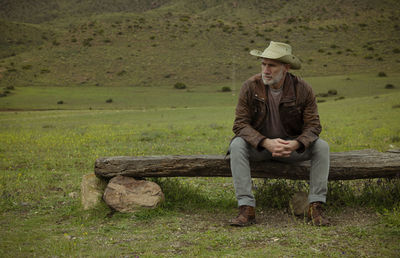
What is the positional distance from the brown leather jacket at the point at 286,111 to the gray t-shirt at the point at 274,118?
0.20 ft

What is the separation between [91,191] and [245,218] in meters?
2.43

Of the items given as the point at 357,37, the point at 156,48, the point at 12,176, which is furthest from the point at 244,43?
the point at 12,176

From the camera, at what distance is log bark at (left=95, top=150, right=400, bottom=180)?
231 inches

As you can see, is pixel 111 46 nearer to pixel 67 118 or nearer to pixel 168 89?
pixel 168 89

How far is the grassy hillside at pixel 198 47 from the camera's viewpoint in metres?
52.5

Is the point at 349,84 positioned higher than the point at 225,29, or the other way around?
the point at 225,29

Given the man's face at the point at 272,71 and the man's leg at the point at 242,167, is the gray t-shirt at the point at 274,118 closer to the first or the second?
the man's face at the point at 272,71

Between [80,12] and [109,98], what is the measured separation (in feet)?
289

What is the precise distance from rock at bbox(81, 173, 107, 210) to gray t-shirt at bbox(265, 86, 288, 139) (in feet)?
8.87

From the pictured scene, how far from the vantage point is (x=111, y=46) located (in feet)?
204

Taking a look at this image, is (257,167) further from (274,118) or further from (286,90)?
(286,90)

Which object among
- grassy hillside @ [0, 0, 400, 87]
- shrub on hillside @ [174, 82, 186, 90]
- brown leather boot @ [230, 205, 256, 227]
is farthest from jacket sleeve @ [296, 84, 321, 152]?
grassy hillside @ [0, 0, 400, 87]

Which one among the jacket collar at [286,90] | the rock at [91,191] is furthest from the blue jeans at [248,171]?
the rock at [91,191]

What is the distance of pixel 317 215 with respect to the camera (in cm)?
542
